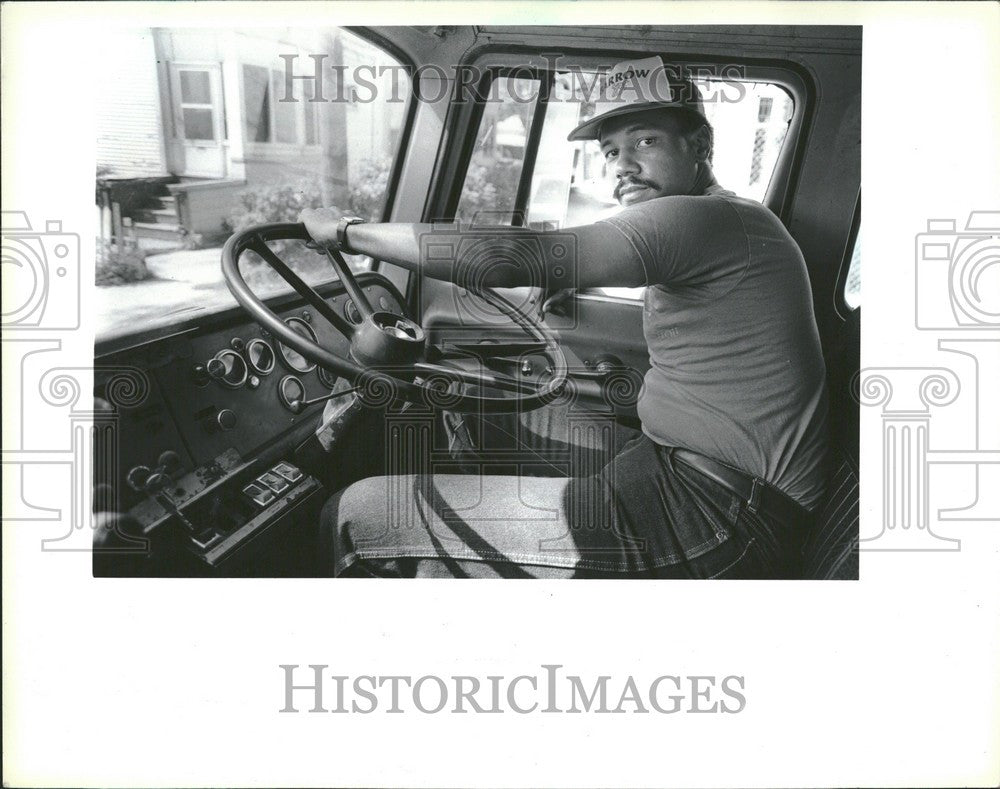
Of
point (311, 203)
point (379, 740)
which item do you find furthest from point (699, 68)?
point (379, 740)

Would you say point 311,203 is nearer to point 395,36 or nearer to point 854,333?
point 395,36

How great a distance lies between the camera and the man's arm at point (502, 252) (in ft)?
3.96

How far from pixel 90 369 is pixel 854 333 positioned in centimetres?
153

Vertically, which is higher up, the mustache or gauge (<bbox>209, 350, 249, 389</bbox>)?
the mustache

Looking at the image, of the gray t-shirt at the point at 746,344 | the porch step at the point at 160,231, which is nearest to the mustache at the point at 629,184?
the gray t-shirt at the point at 746,344

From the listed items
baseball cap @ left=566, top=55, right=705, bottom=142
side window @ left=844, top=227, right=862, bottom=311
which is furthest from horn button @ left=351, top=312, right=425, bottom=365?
side window @ left=844, top=227, right=862, bottom=311

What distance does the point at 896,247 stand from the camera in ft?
4.56

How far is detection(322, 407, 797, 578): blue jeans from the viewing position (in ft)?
4.36

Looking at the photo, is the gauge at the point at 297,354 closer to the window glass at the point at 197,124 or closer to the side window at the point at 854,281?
the window glass at the point at 197,124

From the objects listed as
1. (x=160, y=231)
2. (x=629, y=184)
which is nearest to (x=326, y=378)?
(x=160, y=231)

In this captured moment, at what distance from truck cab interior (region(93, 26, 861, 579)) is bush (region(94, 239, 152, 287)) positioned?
35 millimetres

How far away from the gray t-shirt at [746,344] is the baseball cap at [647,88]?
20 centimetres

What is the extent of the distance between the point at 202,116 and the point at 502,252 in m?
0.65

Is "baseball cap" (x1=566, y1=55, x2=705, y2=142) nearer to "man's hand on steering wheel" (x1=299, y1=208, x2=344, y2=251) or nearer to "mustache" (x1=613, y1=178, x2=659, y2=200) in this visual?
"mustache" (x1=613, y1=178, x2=659, y2=200)
